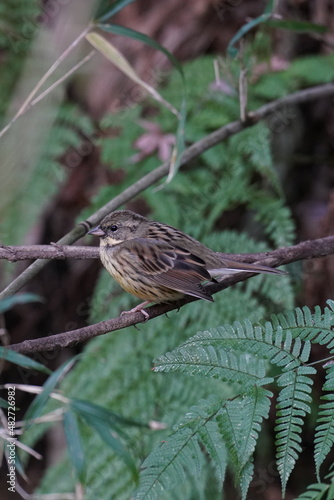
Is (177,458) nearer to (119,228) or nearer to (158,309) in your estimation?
(158,309)

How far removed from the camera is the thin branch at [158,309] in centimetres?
207

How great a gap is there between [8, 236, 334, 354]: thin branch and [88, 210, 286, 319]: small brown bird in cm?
10

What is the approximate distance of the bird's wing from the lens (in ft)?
9.70

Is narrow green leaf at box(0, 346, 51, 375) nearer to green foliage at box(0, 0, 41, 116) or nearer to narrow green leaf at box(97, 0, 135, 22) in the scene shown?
narrow green leaf at box(97, 0, 135, 22)

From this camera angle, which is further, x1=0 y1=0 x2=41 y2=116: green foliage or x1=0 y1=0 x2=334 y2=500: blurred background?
x1=0 y1=0 x2=41 y2=116: green foliage

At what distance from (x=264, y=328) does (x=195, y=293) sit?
20.9 inches

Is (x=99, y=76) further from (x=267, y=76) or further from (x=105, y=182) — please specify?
(x=267, y=76)

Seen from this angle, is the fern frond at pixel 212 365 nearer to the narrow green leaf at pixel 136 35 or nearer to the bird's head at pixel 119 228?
the narrow green leaf at pixel 136 35

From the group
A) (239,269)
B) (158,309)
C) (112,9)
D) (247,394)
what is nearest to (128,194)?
(158,309)

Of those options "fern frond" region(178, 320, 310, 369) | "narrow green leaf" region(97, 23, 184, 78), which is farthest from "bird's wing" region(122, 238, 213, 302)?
"narrow green leaf" region(97, 23, 184, 78)

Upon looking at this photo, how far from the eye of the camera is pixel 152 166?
176 inches

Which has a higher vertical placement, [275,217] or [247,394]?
[275,217]

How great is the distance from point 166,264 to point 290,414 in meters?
1.36

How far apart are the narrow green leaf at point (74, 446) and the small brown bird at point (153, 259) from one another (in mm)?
1043
